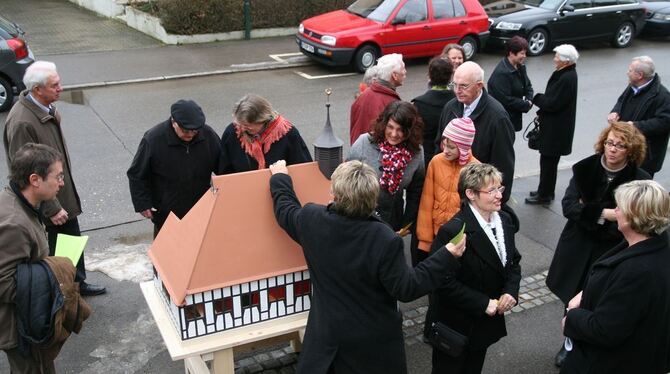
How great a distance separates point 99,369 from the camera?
4.61 m

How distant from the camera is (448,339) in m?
3.70

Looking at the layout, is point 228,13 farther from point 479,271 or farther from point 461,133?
point 479,271

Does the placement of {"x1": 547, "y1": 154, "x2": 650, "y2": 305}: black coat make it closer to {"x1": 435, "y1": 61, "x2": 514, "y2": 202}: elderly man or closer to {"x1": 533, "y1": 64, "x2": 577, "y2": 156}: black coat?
{"x1": 435, "y1": 61, "x2": 514, "y2": 202}: elderly man

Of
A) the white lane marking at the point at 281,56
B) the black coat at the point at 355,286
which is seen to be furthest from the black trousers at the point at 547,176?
the white lane marking at the point at 281,56

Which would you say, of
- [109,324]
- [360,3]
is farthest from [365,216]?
[360,3]

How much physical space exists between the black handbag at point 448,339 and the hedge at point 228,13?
1325 cm

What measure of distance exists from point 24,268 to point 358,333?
1770 millimetres

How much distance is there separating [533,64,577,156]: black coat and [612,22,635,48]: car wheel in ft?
36.2

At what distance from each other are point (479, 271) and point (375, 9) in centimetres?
1099

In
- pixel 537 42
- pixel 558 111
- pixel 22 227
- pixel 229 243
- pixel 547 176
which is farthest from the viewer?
pixel 537 42

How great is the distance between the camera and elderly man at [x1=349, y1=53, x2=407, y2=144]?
5535 millimetres

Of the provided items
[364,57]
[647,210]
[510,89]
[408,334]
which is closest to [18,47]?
[364,57]

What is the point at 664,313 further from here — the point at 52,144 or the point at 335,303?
the point at 52,144

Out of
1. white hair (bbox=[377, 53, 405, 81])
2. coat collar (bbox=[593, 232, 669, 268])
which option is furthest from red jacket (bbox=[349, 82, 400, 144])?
coat collar (bbox=[593, 232, 669, 268])
